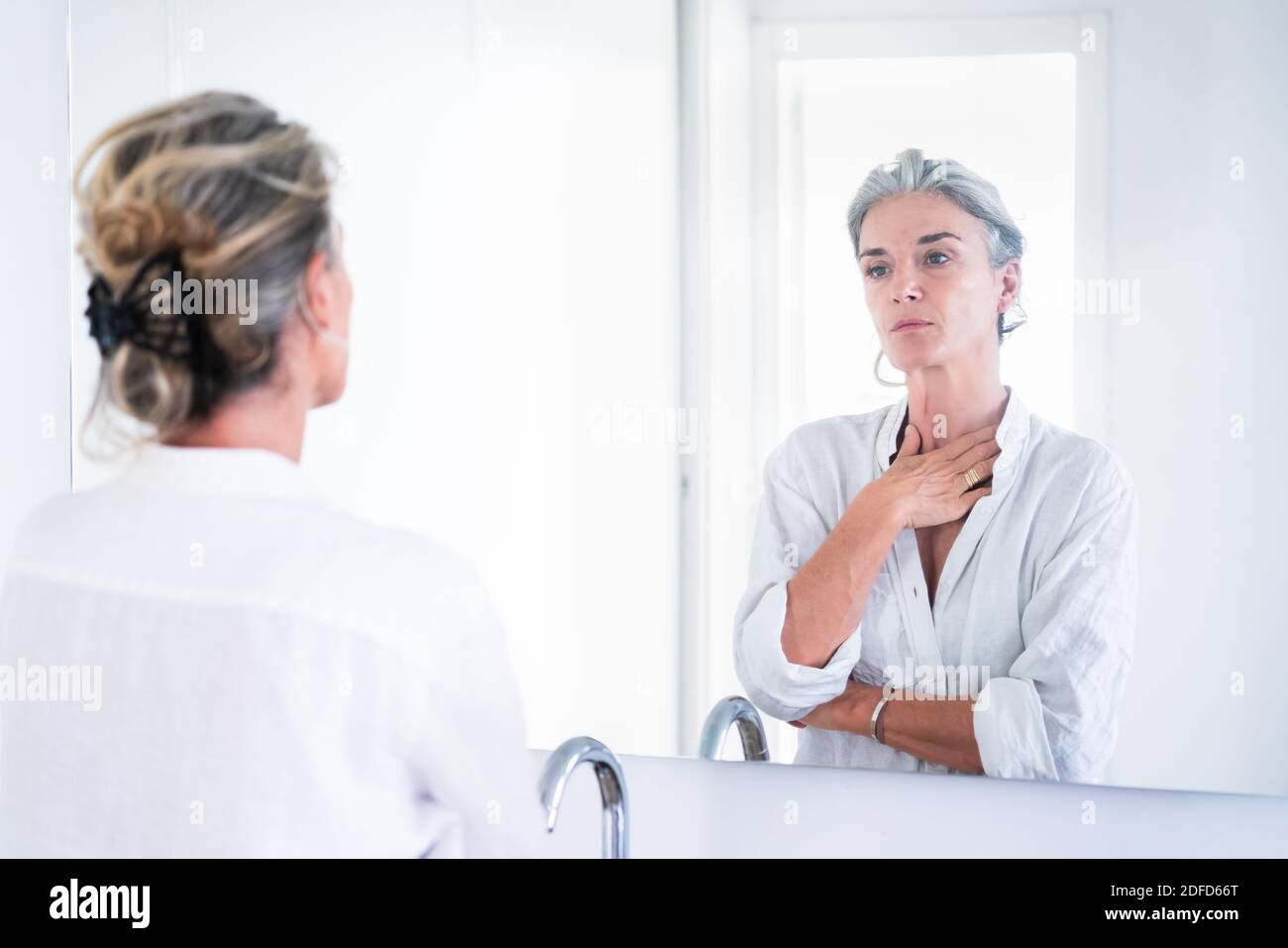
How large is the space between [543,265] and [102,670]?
611mm

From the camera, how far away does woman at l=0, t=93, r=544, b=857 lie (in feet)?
2.47

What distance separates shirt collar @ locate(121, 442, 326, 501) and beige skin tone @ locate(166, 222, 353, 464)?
0.01 m

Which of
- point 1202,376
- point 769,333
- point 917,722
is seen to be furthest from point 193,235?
point 1202,376

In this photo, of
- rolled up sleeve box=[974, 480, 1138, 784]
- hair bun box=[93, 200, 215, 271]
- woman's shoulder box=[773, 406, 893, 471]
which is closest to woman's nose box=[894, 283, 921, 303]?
woman's shoulder box=[773, 406, 893, 471]

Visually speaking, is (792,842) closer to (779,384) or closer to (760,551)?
(760,551)

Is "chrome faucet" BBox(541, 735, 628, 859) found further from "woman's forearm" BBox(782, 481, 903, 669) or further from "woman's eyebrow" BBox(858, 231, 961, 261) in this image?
"woman's eyebrow" BBox(858, 231, 961, 261)

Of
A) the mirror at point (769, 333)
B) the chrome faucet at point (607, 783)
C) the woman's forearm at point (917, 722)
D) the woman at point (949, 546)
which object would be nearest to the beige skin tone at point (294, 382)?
the mirror at point (769, 333)

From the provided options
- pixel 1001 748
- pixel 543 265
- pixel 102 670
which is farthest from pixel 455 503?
pixel 1001 748

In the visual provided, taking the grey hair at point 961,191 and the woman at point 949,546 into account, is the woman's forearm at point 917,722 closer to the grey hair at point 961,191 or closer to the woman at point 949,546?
the woman at point 949,546

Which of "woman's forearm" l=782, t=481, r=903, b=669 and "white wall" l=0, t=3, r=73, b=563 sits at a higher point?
"white wall" l=0, t=3, r=73, b=563

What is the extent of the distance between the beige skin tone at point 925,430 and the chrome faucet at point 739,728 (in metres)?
0.09

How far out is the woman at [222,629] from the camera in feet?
2.47

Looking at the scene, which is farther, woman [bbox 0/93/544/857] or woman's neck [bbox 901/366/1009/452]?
woman's neck [bbox 901/366/1009/452]

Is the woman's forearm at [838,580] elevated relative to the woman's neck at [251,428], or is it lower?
A: lower
